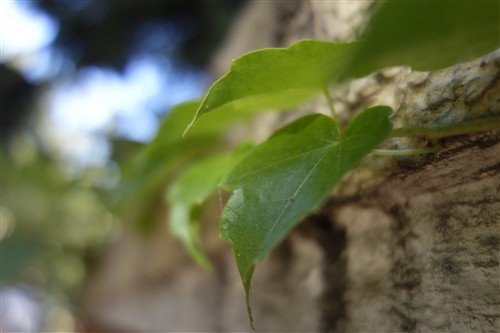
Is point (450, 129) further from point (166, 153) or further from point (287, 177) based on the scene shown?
point (166, 153)

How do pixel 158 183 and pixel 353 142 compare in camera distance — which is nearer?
pixel 353 142

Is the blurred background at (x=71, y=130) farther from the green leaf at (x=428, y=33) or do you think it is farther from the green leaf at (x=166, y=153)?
the green leaf at (x=428, y=33)


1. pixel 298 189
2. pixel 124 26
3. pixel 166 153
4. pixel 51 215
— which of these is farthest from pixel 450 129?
pixel 51 215

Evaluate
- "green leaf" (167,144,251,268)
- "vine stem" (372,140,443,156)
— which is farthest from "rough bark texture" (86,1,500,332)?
"green leaf" (167,144,251,268)

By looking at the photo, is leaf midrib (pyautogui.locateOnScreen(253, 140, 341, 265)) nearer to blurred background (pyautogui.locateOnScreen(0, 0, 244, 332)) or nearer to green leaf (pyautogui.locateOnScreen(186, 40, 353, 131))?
green leaf (pyautogui.locateOnScreen(186, 40, 353, 131))

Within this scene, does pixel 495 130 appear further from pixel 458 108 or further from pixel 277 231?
pixel 277 231

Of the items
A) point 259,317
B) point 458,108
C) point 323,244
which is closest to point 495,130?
point 458,108

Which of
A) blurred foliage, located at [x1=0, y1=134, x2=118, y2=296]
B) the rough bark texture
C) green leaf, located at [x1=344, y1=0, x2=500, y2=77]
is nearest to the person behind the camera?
green leaf, located at [x1=344, y1=0, x2=500, y2=77]
